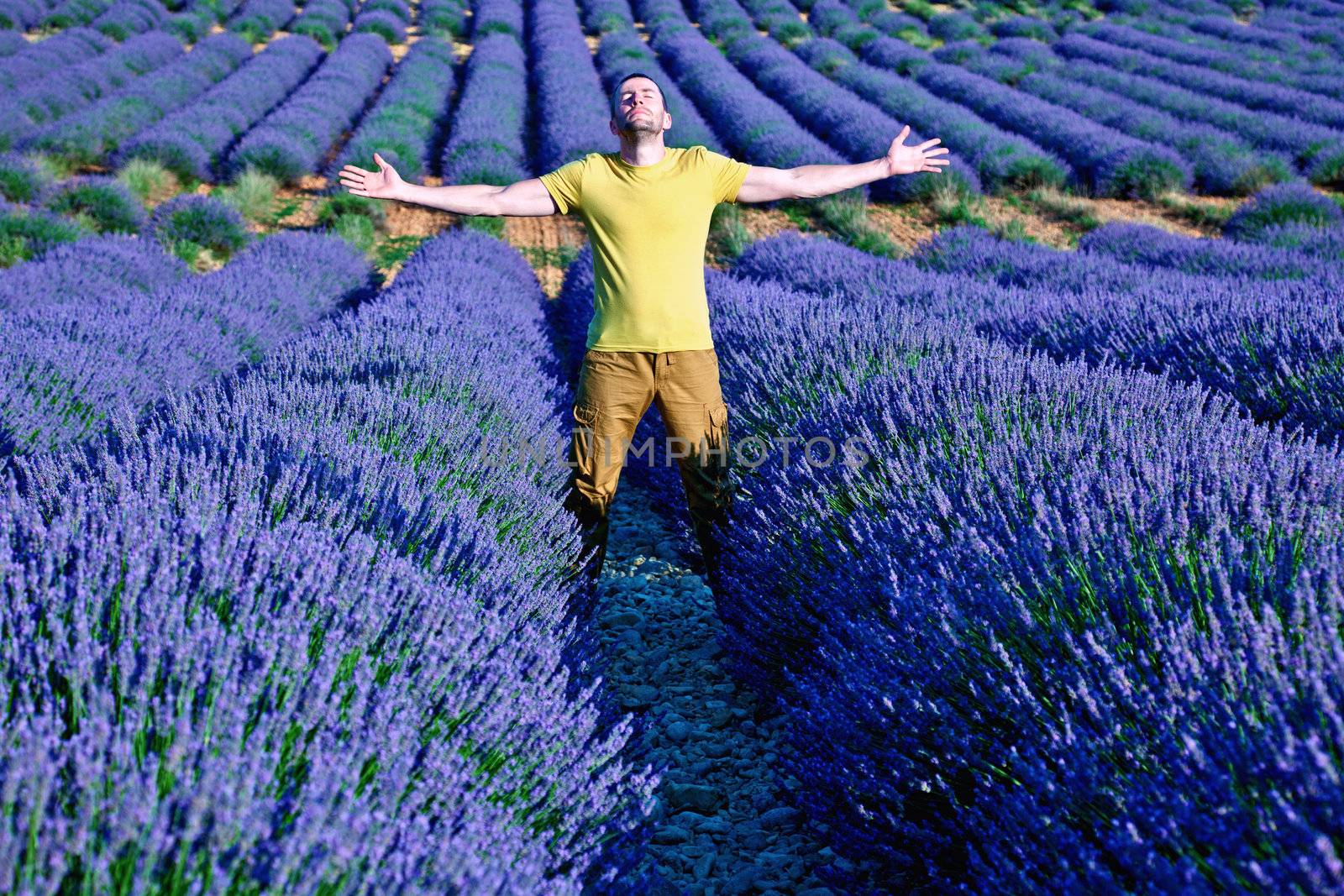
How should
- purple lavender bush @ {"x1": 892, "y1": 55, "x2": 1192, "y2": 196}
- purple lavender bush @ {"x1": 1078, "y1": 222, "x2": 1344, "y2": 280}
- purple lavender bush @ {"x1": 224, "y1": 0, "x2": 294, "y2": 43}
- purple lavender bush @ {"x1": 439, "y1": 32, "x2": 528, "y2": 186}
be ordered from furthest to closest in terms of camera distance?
purple lavender bush @ {"x1": 224, "y1": 0, "x2": 294, "y2": 43}, purple lavender bush @ {"x1": 892, "y1": 55, "x2": 1192, "y2": 196}, purple lavender bush @ {"x1": 439, "y1": 32, "x2": 528, "y2": 186}, purple lavender bush @ {"x1": 1078, "y1": 222, "x2": 1344, "y2": 280}

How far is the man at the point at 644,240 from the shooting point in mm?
2648

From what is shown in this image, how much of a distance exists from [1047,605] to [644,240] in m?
1.54

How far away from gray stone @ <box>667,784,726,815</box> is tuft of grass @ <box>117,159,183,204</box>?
349 inches

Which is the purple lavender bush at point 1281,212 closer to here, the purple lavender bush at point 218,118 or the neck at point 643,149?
the neck at point 643,149

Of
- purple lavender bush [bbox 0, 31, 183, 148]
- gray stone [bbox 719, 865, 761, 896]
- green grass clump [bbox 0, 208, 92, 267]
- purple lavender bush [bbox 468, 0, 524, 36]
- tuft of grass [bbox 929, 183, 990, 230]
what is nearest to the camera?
gray stone [bbox 719, 865, 761, 896]

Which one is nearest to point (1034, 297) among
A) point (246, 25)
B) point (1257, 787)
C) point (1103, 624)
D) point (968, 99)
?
point (1103, 624)

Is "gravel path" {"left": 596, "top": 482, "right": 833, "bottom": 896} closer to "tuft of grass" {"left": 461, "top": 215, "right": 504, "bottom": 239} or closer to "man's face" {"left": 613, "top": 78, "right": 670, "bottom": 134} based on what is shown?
"man's face" {"left": 613, "top": 78, "right": 670, "bottom": 134}

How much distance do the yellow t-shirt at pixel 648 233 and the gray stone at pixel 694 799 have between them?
123 cm

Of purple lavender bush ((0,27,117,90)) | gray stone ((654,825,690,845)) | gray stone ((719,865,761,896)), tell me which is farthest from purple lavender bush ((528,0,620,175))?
gray stone ((719,865,761,896))

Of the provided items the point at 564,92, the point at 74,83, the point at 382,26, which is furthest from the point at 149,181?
the point at 382,26

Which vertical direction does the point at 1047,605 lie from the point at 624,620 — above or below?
above

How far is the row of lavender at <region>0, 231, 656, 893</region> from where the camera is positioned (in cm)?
99

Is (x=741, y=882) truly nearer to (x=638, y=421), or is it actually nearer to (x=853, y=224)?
(x=638, y=421)

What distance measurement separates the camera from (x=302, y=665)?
128 centimetres
